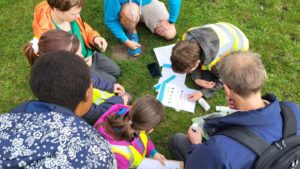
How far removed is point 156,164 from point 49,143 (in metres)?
1.82

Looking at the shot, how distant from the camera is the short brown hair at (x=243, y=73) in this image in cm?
248

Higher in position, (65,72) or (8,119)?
(65,72)

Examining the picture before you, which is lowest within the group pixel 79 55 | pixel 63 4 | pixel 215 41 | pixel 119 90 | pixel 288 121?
pixel 119 90

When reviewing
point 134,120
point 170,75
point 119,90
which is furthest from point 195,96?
point 134,120

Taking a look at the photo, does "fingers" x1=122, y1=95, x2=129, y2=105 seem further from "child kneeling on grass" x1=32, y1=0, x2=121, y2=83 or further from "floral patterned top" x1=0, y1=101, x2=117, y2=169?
"floral patterned top" x1=0, y1=101, x2=117, y2=169

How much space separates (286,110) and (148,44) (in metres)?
2.64

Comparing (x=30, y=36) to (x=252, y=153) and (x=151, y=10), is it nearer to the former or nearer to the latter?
(x=151, y=10)

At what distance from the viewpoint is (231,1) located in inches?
200

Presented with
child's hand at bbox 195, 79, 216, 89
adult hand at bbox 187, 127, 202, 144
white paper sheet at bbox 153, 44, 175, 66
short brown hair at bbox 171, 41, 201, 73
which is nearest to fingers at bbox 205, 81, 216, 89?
child's hand at bbox 195, 79, 216, 89

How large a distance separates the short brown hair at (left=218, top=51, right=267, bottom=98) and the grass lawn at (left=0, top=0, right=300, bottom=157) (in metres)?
1.49

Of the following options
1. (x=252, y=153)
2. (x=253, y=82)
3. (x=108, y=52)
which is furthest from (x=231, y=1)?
(x=252, y=153)

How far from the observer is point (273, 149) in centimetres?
217

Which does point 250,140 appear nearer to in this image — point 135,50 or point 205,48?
point 205,48

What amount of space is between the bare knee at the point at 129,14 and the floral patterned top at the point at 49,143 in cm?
259
